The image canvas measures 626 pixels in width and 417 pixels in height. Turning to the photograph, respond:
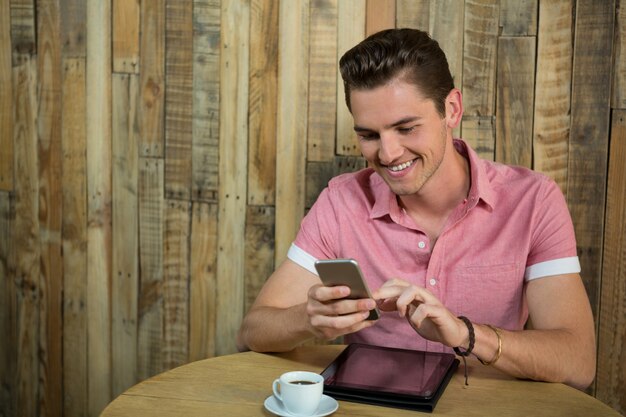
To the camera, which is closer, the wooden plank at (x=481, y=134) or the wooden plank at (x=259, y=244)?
the wooden plank at (x=481, y=134)

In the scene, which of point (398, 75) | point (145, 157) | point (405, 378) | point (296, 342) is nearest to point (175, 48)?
point (145, 157)

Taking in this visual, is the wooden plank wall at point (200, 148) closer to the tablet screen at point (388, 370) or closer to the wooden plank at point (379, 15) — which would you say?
the wooden plank at point (379, 15)

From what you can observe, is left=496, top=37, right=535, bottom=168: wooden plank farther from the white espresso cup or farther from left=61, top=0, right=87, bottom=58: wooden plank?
left=61, top=0, right=87, bottom=58: wooden plank

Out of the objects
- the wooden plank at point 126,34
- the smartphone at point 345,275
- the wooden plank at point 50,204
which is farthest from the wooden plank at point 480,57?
the wooden plank at point 50,204

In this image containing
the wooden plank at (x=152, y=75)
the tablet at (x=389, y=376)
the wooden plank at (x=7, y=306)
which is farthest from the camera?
the wooden plank at (x=7, y=306)

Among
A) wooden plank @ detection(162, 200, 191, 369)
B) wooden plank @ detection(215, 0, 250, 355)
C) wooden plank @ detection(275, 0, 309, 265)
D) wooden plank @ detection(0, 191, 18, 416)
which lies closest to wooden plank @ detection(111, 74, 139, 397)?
wooden plank @ detection(162, 200, 191, 369)

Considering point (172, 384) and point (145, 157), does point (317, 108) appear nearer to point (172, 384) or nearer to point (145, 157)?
point (145, 157)

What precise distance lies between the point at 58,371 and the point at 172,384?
1.57m

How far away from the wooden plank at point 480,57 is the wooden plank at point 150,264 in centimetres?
111

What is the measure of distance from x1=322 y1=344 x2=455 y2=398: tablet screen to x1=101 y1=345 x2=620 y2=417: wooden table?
0.04m

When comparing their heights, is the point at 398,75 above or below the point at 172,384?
above

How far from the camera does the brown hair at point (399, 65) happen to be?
1945 millimetres

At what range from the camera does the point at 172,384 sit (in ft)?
5.48

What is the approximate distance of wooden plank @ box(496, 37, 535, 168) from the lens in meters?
2.38
